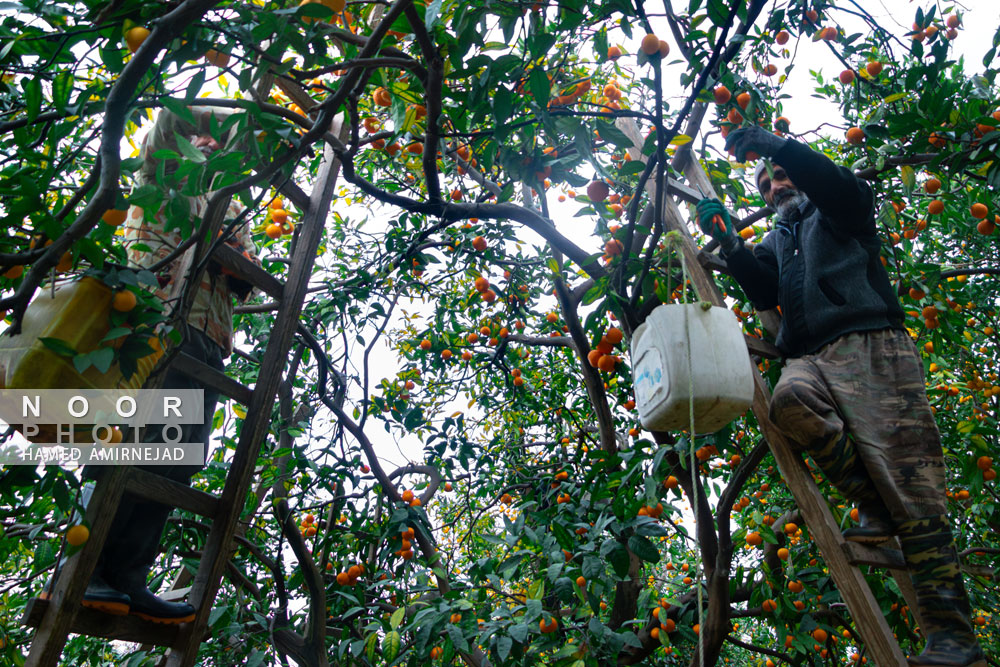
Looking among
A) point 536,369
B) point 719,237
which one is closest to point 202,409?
point 719,237

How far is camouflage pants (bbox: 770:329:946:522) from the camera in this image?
172cm

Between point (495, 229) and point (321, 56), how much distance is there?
73.5 inches

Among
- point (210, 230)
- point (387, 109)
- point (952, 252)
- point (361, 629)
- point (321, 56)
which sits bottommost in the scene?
point (361, 629)

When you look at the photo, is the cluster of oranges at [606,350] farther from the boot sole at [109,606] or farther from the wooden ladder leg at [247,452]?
the boot sole at [109,606]

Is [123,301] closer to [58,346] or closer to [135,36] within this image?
[58,346]

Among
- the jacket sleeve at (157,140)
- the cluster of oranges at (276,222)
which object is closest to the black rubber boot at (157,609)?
the jacket sleeve at (157,140)

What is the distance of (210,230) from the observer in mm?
1671

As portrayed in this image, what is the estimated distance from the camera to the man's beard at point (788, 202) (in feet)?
7.16

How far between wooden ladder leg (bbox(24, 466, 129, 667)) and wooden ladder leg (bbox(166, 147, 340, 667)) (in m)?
0.33

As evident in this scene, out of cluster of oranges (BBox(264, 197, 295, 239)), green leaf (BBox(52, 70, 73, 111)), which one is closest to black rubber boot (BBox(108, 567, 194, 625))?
green leaf (BBox(52, 70, 73, 111))

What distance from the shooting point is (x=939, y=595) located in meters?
1.64

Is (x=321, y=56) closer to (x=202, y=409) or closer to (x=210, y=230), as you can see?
(x=210, y=230)

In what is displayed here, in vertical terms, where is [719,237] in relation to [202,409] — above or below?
above

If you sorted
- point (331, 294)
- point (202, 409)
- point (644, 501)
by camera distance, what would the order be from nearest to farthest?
point (202, 409), point (644, 501), point (331, 294)
